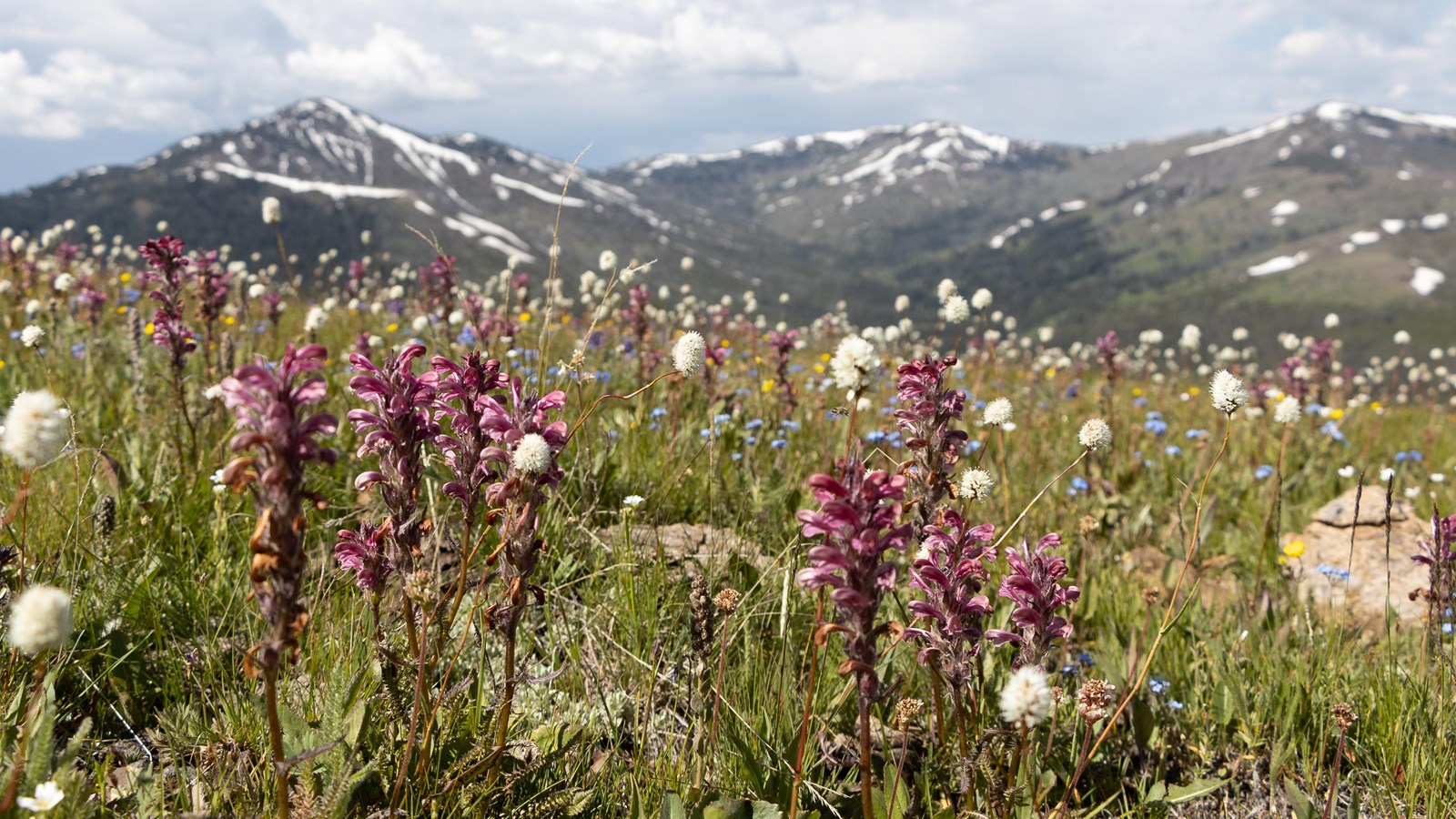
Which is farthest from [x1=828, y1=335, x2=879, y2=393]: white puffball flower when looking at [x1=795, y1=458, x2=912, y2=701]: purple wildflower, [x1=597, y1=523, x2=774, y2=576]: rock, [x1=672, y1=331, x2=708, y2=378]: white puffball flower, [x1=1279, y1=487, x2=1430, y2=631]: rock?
[x1=1279, y1=487, x2=1430, y2=631]: rock

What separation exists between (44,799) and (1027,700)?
2416mm

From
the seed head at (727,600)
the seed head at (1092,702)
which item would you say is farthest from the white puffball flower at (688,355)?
the seed head at (1092,702)

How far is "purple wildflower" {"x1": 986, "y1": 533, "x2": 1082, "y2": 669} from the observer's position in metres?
2.72

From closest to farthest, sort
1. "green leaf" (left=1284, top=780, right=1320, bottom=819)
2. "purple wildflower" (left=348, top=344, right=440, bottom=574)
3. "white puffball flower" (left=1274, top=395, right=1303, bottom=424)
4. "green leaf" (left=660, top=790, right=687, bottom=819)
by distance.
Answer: "green leaf" (left=660, top=790, right=687, bottom=819)
"purple wildflower" (left=348, top=344, right=440, bottom=574)
"green leaf" (left=1284, top=780, right=1320, bottom=819)
"white puffball flower" (left=1274, top=395, right=1303, bottom=424)

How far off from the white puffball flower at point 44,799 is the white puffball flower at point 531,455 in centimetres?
132

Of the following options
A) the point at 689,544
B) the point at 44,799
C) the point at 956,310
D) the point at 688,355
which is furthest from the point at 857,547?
the point at 956,310

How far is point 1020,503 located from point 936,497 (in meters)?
3.53

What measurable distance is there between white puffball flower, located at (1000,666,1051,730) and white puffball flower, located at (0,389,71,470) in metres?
2.33

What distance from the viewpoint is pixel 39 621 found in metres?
1.71

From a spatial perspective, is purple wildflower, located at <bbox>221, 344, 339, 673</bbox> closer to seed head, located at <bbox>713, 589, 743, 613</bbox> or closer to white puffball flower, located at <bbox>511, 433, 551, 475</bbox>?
white puffball flower, located at <bbox>511, 433, 551, 475</bbox>

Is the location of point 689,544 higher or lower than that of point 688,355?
lower

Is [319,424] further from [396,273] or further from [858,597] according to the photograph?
[396,273]

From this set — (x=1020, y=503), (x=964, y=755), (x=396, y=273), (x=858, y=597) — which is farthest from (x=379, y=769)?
(x=396, y=273)

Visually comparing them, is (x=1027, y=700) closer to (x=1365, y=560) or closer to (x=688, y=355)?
(x=688, y=355)
